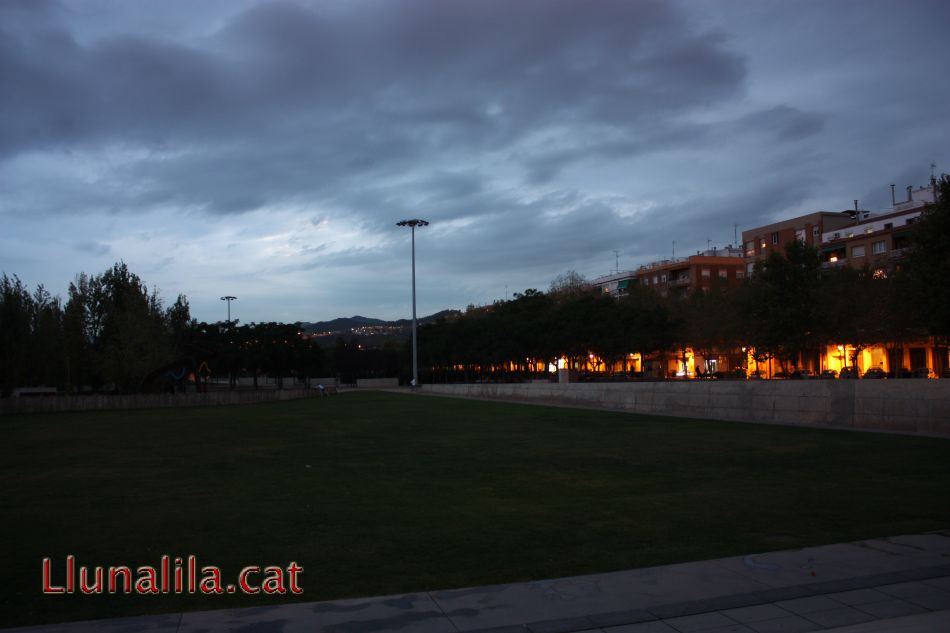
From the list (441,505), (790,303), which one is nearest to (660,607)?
(441,505)

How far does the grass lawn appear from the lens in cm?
678

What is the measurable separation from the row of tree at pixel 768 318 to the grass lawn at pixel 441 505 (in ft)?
97.5

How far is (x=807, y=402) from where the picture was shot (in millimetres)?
20172

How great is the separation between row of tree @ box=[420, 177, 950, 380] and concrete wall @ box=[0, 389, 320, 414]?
3314 cm

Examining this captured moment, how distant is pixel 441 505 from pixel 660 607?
14.5ft

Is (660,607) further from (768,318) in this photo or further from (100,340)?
(100,340)

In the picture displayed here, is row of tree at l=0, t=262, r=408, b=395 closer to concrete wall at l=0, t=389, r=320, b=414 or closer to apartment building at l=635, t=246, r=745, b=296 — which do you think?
concrete wall at l=0, t=389, r=320, b=414

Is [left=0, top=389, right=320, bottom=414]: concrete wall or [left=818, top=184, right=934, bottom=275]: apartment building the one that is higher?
[left=818, top=184, right=934, bottom=275]: apartment building

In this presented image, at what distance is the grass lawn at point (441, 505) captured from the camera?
6781 millimetres

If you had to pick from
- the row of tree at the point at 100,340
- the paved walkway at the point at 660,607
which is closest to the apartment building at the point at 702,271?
the row of tree at the point at 100,340

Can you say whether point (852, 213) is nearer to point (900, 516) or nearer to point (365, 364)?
point (365, 364)

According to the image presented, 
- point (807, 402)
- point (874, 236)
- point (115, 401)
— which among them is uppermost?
point (874, 236)

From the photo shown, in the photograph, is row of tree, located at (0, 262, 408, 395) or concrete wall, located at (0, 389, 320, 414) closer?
concrete wall, located at (0, 389, 320, 414)

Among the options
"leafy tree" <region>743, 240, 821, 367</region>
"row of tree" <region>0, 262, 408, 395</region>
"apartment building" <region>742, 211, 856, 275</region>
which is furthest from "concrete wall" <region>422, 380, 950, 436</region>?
"apartment building" <region>742, 211, 856, 275</region>
